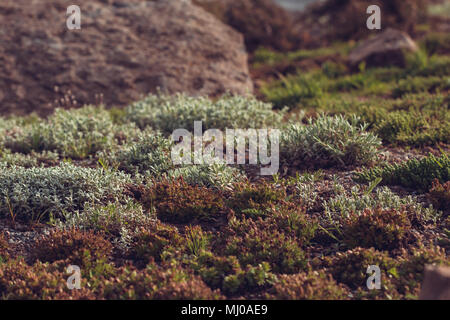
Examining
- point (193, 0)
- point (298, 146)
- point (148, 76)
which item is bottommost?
point (298, 146)

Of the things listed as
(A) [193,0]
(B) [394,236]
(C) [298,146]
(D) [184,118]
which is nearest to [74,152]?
(D) [184,118]

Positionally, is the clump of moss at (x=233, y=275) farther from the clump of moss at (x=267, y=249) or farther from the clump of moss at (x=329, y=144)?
the clump of moss at (x=329, y=144)

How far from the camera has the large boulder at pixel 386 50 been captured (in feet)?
41.2

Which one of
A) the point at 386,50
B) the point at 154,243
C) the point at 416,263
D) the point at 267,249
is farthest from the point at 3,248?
the point at 386,50

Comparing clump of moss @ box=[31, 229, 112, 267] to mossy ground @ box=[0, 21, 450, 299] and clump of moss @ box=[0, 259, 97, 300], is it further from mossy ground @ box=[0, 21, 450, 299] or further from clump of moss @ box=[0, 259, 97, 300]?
clump of moss @ box=[0, 259, 97, 300]

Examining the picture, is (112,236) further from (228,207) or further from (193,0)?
(193,0)

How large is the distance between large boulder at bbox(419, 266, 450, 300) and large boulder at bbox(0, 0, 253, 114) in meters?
8.04

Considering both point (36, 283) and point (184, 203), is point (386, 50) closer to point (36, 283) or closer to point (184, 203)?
point (184, 203)

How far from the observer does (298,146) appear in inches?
279

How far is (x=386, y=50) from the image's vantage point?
12570mm

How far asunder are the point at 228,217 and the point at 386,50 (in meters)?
8.67

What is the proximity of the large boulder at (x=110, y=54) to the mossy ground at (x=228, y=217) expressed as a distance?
2646 mm

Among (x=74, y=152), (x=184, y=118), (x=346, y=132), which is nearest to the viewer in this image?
(x=346, y=132)
